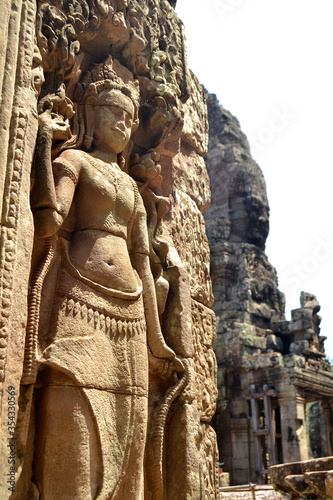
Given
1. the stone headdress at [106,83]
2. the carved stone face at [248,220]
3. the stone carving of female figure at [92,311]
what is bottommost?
the stone carving of female figure at [92,311]

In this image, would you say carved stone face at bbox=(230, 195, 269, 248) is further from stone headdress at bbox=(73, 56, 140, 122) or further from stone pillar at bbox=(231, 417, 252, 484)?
stone headdress at bbox=(73, 56, 140, 122)

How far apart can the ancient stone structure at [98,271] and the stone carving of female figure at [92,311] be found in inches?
0.4

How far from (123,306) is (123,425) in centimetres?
84

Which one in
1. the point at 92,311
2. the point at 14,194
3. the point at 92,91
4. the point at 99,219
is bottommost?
the point at 92,311

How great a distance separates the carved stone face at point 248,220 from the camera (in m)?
26.2

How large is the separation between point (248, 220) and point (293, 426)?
12.6 meters

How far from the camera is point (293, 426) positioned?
622 inches

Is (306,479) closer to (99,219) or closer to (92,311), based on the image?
(92,311)

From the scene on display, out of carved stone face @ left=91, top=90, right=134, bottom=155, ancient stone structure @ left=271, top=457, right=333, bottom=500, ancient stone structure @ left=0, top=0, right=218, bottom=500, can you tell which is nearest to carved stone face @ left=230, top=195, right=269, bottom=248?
ancient stone structure @ left=271, top=457, right=333, bottom=500

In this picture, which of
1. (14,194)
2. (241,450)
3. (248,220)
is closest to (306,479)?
(14,194)

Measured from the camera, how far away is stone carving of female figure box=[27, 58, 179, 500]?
3.35 metres

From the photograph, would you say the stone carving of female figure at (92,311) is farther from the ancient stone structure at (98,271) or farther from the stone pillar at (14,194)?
the stone pillar at (14,194)

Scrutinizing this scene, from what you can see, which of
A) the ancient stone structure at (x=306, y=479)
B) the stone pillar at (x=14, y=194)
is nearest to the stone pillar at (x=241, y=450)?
the ancient stone structure at (x=306, y=479)

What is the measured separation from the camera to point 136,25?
16.3ft
